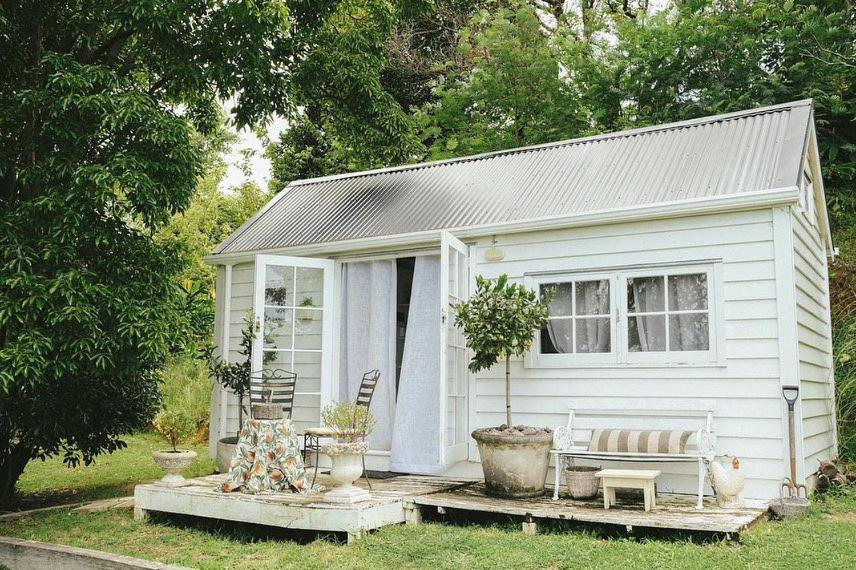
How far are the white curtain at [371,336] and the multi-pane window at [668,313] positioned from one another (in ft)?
8.54

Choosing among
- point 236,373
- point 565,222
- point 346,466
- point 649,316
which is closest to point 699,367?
point 649,316

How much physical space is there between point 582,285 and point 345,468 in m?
2.60

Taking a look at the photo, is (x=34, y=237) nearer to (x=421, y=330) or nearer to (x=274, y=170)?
(x=421, y=330)

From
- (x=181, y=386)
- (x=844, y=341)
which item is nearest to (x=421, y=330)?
(x=844, y=341)

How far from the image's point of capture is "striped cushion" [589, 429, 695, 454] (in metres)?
5.63

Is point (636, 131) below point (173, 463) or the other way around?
the other way around

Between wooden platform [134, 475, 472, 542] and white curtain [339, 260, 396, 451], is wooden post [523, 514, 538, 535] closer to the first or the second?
wooden platform [134, 475, 472, 542]

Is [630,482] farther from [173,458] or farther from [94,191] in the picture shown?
[94,191]

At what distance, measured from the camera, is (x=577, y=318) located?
6.57 m

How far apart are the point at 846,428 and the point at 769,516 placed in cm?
332

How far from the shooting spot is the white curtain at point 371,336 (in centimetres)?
787

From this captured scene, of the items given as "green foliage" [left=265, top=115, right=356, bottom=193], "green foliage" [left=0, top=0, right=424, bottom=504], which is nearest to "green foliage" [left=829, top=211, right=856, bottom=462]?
"green foliage" [left=0, top=0, right=424, bottom=504]

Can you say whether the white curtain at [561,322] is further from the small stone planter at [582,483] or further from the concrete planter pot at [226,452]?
the concrete planter pot at [226,452]

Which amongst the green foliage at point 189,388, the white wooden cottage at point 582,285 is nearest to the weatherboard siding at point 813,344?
the white wooden cottage at point 582,285
